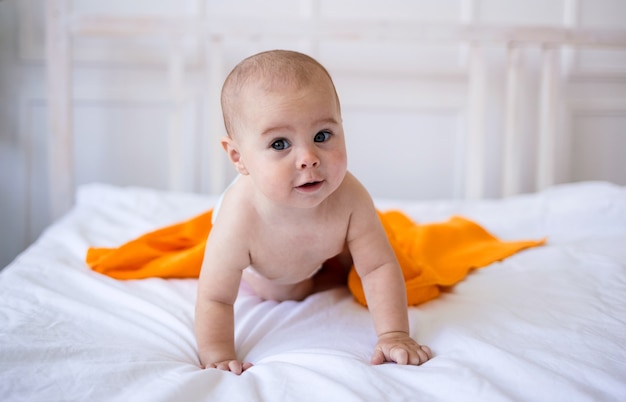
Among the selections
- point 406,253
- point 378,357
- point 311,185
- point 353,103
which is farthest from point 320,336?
point 353,103

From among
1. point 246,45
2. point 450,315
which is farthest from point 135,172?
point 450,315

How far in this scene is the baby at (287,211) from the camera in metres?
0.73

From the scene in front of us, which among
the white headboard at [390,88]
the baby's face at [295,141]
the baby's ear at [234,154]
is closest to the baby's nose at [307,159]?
the baby's face at [295,141]

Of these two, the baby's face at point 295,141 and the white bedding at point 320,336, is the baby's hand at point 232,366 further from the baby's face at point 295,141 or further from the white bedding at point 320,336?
the baby's face at point 295,141

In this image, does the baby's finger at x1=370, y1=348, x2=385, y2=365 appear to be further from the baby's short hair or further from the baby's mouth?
the baby's short hair

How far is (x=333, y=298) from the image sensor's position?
100 centimetres

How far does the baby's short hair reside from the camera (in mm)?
737

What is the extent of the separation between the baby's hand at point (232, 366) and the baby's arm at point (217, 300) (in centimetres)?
1

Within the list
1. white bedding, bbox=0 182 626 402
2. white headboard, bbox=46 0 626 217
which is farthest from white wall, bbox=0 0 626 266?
white bedding, bbox=0 182 626 402

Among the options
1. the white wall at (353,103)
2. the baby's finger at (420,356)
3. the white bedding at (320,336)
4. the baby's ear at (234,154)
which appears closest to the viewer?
the white bedding at (320,336)

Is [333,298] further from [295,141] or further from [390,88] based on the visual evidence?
[390,88]

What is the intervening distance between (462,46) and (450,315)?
1.42 meters

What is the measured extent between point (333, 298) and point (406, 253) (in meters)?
0.19

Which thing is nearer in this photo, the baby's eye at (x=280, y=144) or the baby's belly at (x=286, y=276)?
the baby's eye at (x=280, y=144)
